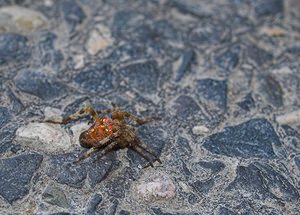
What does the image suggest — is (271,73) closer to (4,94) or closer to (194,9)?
(194,9)

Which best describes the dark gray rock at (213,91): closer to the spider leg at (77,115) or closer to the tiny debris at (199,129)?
the tiny debris at (199,129)

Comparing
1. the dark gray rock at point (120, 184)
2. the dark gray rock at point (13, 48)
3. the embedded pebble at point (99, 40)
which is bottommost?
the dark gray rock at point (120, 184)

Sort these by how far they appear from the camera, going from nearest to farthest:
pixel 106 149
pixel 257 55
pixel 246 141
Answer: pixel 106 149 → pixel 246 141 → pixel 257 55

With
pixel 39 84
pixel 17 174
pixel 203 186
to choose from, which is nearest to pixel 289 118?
pixel 203 186

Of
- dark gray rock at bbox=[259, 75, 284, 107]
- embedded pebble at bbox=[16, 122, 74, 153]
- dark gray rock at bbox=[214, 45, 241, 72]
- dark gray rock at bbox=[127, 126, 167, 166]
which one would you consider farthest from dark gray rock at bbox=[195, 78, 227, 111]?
embedded pebble at bbox=[16, 122, 74, 153]

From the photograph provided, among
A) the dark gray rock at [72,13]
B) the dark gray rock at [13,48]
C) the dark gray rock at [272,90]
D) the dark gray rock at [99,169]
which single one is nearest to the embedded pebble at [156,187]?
the dark gray rock at [99,169]

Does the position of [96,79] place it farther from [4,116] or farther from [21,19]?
[21,19]

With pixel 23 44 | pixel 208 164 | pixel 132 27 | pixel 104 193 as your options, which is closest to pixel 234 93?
pixel 208 164
